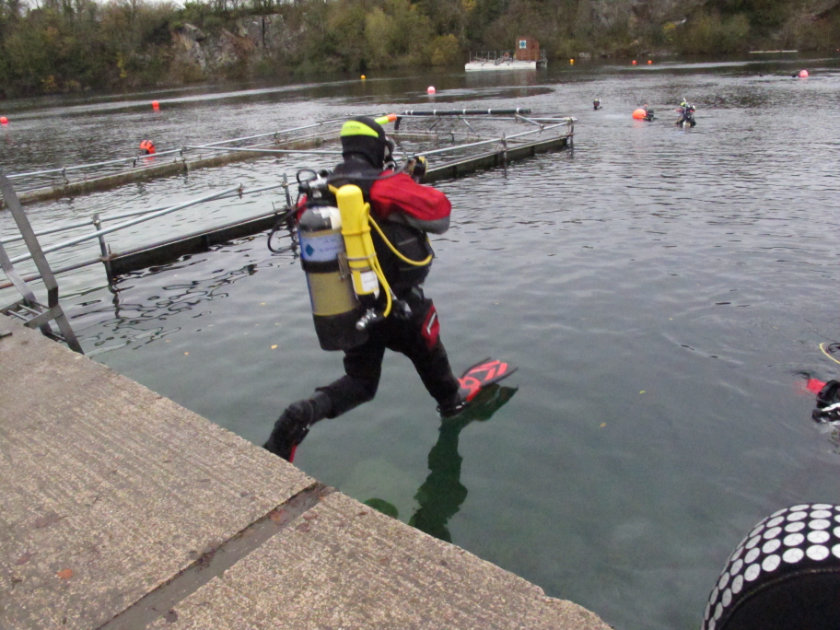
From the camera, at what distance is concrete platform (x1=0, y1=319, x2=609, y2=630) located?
2426mm

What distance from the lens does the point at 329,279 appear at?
382cm

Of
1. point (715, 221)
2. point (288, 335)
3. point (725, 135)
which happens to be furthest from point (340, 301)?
point (725, 135)

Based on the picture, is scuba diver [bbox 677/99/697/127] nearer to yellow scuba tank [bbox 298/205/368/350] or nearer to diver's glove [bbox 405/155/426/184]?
diver's glove [bbox 405/155/426/184]

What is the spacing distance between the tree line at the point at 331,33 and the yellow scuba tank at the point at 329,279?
288ft

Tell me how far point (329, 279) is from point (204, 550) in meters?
1.67

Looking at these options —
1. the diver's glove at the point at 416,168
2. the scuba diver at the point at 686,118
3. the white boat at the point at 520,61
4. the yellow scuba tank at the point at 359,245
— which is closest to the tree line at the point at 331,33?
the white boat at the point at 520,61

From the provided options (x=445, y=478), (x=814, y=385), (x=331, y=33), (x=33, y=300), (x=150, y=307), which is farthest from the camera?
(x=331, y=33)

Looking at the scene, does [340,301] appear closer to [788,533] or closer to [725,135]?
[788,533]

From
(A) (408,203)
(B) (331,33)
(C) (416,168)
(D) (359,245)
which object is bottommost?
(D) (359,245)

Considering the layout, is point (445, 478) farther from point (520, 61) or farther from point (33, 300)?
point (520, 61)

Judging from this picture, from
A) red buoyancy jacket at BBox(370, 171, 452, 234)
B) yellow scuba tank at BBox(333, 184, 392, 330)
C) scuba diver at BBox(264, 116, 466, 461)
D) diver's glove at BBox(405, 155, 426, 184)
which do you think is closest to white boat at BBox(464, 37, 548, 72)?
diver's glove at BBox(405, 155, 426, 184)

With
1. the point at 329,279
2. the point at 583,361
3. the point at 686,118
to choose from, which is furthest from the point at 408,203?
the point at 686,118

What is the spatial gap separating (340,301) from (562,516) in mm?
1970

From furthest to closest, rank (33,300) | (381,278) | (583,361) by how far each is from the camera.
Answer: (583,361) < (33,300) < (381,278)
